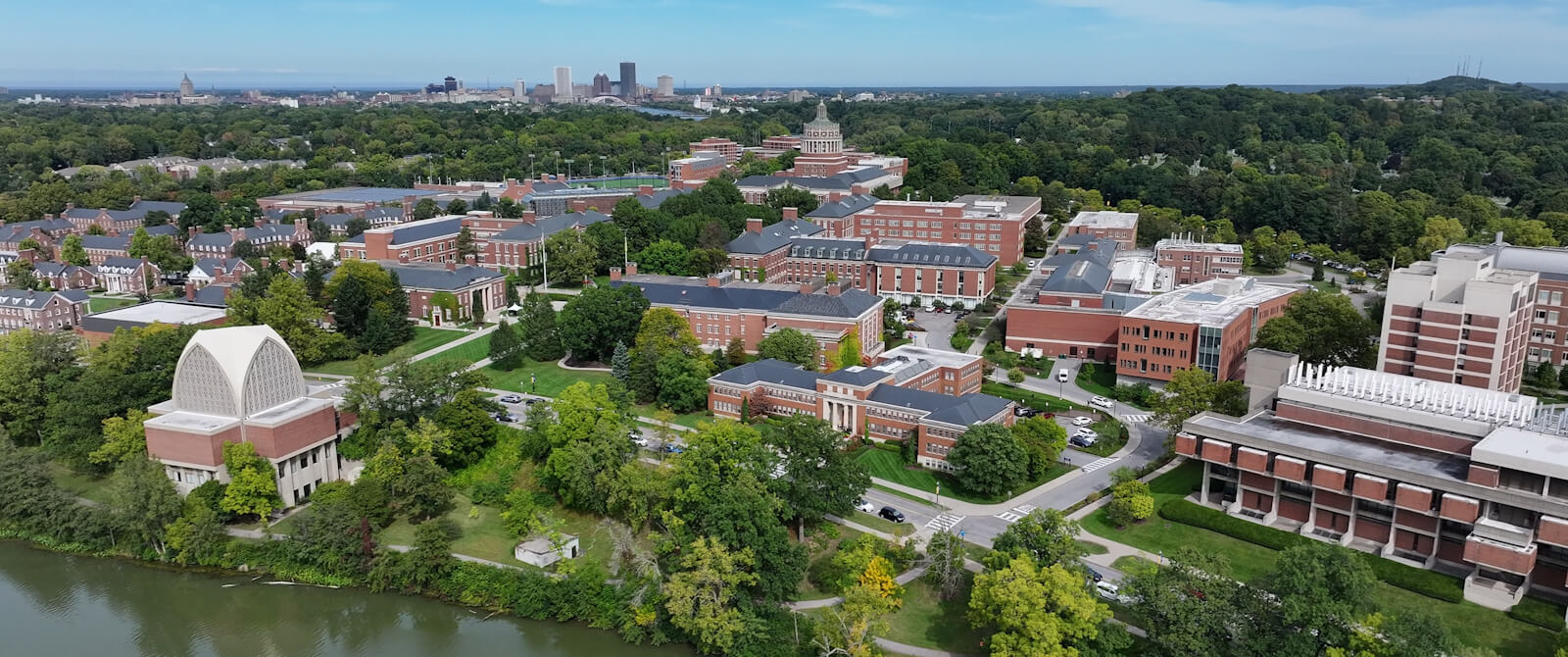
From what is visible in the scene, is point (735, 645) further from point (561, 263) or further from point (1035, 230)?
point (1035, 230)

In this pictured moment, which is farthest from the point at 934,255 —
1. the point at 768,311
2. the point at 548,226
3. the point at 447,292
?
the point at 447,292

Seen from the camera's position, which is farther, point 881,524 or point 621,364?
point 621,364

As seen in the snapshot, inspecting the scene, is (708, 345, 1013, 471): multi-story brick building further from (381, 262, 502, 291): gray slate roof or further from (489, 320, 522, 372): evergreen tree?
(381, 262, 502, 291): gray slate roof

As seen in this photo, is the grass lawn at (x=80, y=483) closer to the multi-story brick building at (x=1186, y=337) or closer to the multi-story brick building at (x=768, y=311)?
the multi-story brick building at (x=768, y=311)

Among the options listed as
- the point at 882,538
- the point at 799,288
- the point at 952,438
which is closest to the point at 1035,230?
the point at 799,288

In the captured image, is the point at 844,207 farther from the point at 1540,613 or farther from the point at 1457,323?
the point at 1540,613

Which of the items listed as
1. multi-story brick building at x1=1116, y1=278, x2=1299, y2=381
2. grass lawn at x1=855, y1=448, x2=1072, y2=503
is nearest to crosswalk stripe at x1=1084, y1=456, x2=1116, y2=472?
grass lawn at x1=855, y1=448, x2=1072, y2=503
